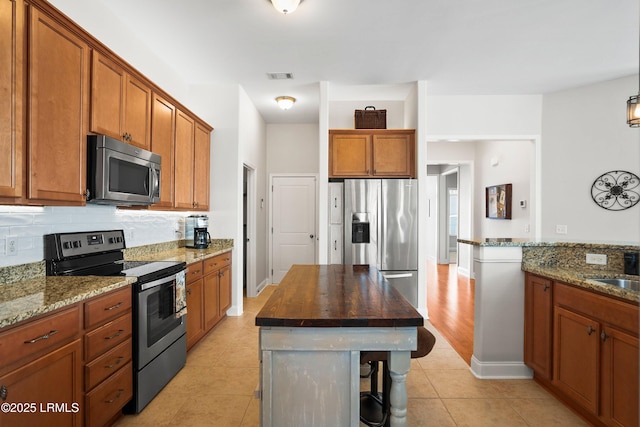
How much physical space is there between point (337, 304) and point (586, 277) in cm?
177

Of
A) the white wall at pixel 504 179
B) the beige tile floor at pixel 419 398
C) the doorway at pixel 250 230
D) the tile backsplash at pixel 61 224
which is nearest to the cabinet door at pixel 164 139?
the tile backsplash at pixel 61 224

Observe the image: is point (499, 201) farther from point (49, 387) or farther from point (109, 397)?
point (49, 387)

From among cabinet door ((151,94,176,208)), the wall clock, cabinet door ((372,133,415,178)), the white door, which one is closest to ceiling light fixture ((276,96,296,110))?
cabinet door ((372,133,415,178))

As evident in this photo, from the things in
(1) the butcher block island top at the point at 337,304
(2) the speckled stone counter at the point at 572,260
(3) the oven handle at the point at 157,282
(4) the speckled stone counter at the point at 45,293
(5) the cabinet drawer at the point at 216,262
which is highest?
(2) the speckled stone counter at the point at 572,260

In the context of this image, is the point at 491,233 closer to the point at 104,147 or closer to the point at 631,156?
the point at 631,156

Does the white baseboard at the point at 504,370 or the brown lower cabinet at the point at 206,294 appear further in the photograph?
the brown lower cabinet at the point at 206,294

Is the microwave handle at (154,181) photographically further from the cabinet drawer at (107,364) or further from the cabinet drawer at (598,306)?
the cabinet drawer at (598,306)

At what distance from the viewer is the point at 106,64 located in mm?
2195

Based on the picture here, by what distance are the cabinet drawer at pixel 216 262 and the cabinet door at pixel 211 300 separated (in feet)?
0.21

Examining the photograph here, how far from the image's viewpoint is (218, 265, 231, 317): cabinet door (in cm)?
362

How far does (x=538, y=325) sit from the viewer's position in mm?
2318

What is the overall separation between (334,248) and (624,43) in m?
Result: 3.55

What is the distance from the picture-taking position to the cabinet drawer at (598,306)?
1636 mm

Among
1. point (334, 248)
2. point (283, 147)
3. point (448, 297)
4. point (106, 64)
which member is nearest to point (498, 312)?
point (334, 248)
